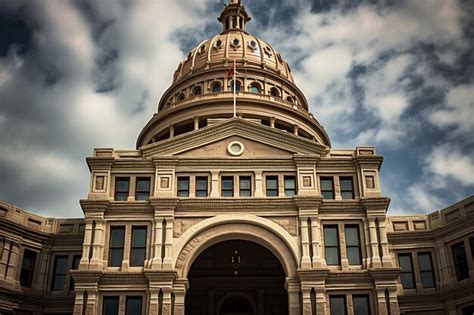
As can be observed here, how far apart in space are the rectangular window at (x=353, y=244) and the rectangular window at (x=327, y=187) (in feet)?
7.64

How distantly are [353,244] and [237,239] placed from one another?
7.24 metres

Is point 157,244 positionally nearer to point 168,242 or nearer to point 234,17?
point 168,242

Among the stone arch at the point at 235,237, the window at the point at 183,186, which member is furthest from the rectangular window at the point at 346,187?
the window at the point at 183,186

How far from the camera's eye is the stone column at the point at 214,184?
36750 millimetres

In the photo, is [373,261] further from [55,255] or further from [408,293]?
[55,255]

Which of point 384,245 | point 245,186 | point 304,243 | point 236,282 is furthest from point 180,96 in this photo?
point 384,245

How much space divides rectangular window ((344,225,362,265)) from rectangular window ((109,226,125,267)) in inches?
536

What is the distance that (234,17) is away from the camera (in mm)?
77750

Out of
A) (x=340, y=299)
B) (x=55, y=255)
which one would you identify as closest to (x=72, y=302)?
(x=55, y=255)

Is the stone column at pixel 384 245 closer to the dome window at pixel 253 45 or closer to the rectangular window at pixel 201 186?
the rectangular window at pixel 201 186

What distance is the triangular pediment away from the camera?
38.3 m

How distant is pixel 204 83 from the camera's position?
207 ft

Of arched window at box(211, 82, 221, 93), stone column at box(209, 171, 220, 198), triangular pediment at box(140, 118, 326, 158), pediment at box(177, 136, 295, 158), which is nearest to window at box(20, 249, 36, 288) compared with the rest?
triangular pediment at box(140, 118, 326, 158)

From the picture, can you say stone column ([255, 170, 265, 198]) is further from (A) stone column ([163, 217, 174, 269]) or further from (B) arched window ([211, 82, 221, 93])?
(B) arched window ([211, 82, 221, 93])
